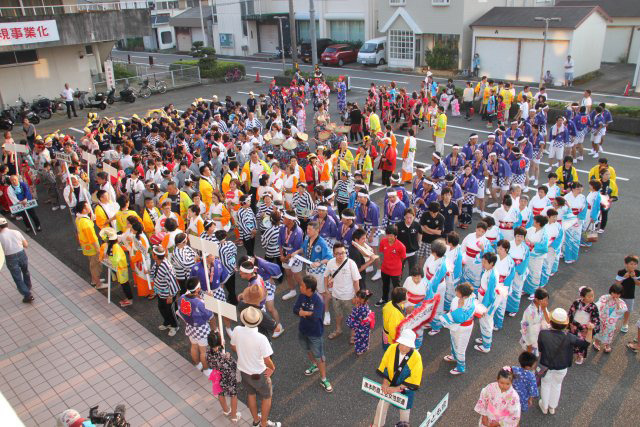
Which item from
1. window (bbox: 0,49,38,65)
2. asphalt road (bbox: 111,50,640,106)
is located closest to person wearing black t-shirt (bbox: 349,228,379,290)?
asphalt road (bbox: 111,50,640,106)

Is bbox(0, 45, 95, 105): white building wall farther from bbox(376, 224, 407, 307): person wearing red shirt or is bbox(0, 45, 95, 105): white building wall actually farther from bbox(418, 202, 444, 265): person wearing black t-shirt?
bbox(376, 224, 407, 307): person wearing red shirt

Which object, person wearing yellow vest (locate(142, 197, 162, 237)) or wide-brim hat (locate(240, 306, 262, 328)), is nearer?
wide-brim hat (locate(240, 306, 262, 328))

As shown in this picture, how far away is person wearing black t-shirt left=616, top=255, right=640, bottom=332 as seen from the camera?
7.36 m

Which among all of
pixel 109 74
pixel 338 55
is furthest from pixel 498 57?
pixel 109 74

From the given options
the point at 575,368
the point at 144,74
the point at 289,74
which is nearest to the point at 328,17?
the point at 289,74

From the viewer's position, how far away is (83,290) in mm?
9984

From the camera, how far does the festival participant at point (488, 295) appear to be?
7215 mm

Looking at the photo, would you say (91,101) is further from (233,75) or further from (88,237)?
(88,237)

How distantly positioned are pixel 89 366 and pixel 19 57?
2240 cm

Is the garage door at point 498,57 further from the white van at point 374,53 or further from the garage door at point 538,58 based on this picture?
the white van at point 374,53

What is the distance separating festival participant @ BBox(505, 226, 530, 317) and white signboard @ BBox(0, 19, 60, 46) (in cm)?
2338

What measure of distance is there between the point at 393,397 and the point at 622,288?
4354 mm

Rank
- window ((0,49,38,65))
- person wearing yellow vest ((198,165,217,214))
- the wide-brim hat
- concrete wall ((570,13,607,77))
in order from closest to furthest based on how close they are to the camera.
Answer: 1. the wide-brim hat
2. person wearing yellow vest ((198,165,217,214))
3. window ((0,49,38,65))
4. concrete wall ((570,13,607,77))

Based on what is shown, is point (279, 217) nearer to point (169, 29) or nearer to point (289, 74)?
point (289, 74)
